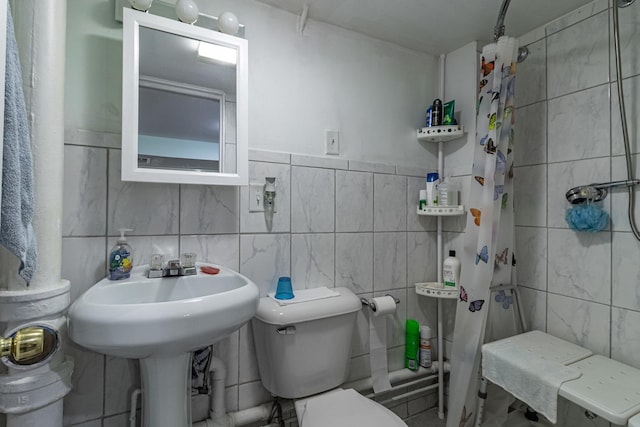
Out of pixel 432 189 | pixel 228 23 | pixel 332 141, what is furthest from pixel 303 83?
pixel 432 189

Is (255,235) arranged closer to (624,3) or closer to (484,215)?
(484,215)

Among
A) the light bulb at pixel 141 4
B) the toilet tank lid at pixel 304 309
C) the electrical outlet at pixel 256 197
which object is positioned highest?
the light bulb at pixel 141 4

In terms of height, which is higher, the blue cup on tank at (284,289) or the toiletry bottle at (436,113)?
the toiletry bottle at (436,113)

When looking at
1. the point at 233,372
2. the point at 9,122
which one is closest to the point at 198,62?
the point at 9,122

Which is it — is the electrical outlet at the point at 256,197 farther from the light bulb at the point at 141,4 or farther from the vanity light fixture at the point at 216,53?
the light bulb at the point at 141,4

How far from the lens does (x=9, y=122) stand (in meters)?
0.55

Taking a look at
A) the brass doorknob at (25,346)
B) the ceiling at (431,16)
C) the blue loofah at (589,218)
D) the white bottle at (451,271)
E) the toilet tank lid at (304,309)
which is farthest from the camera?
the white bottle at (451,271)

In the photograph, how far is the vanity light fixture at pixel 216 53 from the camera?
122 centimetres

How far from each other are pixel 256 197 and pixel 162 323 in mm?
689

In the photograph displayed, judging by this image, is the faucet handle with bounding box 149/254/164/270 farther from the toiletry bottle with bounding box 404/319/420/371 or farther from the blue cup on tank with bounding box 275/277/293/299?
the toiletry bottle with bounding box 404/319/420/371

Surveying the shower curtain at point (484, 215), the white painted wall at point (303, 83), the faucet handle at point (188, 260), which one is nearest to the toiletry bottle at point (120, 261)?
the faucet handle at point (188, 260)

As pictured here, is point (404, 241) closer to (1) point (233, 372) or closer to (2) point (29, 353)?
(1) point (233, 372)

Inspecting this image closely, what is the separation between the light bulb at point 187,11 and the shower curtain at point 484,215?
4.08 ft

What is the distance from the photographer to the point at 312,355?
1.26 m
